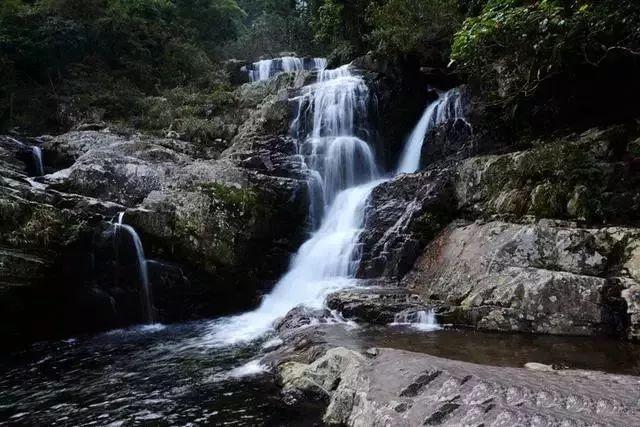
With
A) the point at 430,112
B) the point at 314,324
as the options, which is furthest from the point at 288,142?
the point at 314,324

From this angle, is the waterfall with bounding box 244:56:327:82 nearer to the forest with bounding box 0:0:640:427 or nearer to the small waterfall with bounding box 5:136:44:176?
the forest with bounding box 0:0:640:427

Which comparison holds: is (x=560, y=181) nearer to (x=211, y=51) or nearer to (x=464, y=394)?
(x=464, y=394)

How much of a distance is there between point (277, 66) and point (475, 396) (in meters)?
25.4

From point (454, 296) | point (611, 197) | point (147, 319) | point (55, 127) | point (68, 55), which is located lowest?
point (147, 319)

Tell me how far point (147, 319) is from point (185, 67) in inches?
678

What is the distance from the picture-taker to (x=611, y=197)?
9180 mm

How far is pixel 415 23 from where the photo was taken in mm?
17062

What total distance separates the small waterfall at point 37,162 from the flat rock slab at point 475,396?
13.2 metres

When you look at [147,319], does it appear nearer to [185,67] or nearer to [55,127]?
[55,127]

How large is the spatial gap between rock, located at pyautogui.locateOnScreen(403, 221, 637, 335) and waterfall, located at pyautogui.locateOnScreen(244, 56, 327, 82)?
771 inches

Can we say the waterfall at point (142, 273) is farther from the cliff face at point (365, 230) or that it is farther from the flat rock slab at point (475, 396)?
the flat rock slab at point (475, 396)

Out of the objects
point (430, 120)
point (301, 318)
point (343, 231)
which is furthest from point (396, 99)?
point (301, 318)

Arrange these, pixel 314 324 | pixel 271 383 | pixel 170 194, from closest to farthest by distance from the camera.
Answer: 1. pixel 271 383
2. pixel 314 324
3. pixel 170 194

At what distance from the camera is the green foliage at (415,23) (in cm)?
1648
